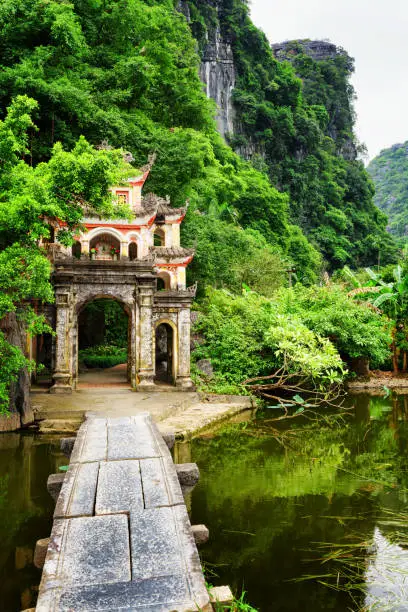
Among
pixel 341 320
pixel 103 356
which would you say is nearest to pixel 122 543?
pixel 341 320

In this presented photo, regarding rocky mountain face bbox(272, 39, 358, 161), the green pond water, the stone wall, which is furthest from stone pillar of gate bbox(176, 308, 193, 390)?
rocky mountain face bbox(272, 39, 358, 161)

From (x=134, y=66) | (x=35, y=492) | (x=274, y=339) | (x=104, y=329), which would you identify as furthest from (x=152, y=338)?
(x=134, y=66)

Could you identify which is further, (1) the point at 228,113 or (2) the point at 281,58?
(2) the point at 281,58

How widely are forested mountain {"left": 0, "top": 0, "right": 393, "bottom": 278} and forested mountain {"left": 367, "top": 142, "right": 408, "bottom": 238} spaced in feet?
47.4

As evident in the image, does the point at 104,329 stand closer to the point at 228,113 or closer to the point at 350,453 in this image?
the point at 350,453

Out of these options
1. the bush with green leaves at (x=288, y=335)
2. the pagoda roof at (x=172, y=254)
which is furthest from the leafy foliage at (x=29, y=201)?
the pagoda roof at (x=172, y=254)

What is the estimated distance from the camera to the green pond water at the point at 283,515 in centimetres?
470

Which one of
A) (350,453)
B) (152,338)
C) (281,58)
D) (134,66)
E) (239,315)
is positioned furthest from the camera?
(281,58)

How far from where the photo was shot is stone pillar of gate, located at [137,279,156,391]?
47.9 ft

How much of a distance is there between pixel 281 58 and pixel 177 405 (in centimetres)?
6133

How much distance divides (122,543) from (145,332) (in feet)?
35.8

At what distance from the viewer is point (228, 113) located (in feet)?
155

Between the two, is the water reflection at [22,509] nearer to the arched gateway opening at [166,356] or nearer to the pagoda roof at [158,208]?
the arched gateway opening at [166,356]

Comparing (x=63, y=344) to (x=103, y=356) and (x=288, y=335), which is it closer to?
(x=288, y=335)
